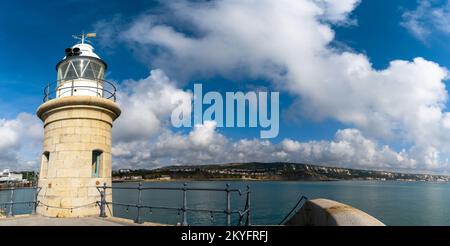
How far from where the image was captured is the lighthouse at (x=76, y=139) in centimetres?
985

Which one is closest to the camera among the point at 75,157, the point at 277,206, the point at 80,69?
the point at 75,157

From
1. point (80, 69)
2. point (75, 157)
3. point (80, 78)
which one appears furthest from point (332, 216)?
point (80, 69)

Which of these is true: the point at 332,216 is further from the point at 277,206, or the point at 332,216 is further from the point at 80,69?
the point at 277,206

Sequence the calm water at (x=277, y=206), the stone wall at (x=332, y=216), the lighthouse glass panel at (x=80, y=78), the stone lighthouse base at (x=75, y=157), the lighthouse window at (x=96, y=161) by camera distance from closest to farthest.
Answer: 1. the stone wall at (x=332, y=216)
2. the stone lighthouse base at (x=75, y=157)
3. the lighthouse window at (x=96, y=161)
4. the lighthouse glass panel at (x=80, y=78)
5. the calm water at (x=277, y=206)

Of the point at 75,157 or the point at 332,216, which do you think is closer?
the point at 332,216

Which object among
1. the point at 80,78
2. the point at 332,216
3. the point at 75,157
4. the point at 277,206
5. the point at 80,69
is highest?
the point at 80,69

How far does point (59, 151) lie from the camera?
10.1 meters

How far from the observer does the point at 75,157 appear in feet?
32.6

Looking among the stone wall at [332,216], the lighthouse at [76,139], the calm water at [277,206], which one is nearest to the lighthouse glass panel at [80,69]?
the lighthouse at [76,139]

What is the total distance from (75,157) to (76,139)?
0.54 m

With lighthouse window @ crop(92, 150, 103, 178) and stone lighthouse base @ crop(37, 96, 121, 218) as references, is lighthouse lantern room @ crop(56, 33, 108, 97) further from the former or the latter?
lighthouse window @ crop(92, 150, 103, 178)

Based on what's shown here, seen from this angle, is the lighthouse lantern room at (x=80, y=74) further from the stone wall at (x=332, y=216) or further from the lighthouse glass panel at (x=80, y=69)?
the stone wall at (x=332, y=216)

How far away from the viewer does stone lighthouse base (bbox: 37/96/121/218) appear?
983 centimetres
